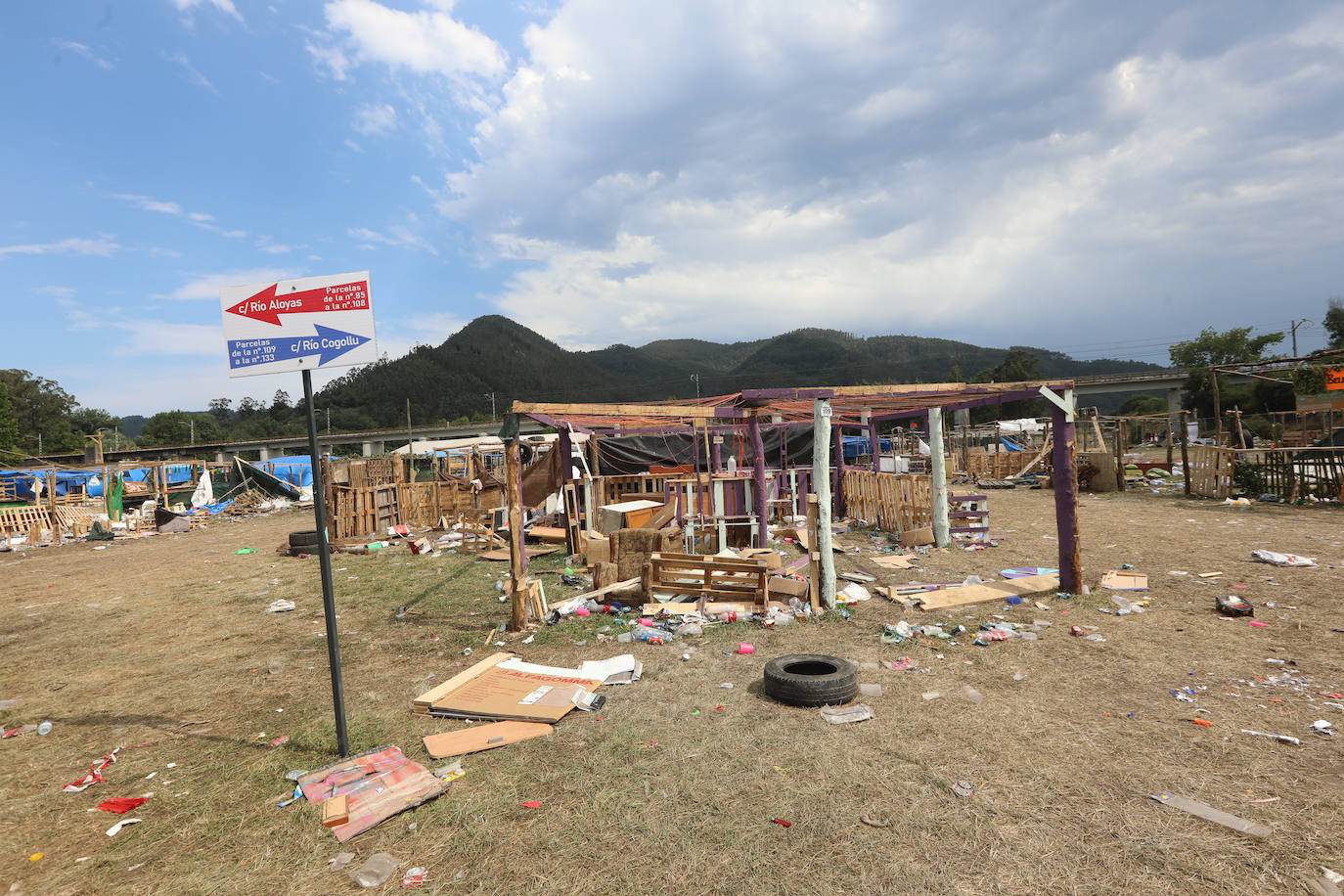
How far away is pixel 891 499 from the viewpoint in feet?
41.0

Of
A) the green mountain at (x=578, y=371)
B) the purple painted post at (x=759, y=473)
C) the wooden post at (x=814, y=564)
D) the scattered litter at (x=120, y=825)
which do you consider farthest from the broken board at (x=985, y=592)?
the green mountain at (x=578, y=371)

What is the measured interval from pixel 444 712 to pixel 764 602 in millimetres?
3830

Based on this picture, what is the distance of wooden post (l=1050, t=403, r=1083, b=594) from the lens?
7.25m

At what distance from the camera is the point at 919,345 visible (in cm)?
12900

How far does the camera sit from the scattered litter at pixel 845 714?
4412 mm

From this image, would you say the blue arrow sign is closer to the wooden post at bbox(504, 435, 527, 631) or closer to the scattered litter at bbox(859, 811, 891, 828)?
the wooden post at bbox(504, 435, 527, 631)

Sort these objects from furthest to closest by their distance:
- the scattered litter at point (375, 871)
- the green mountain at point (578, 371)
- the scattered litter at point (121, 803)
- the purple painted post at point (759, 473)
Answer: the green mountain at point (578, 371) → the purple painted post at point (759, 473) → the scattered litter at point (121, 803) → the scattered litter at point (375, 871)

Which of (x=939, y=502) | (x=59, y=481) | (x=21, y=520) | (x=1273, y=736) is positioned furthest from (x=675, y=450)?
(x=59, y=481)

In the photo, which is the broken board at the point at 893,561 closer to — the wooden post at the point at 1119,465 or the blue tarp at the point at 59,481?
the wooden post at the point at 1119,465

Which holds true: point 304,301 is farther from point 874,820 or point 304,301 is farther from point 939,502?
point 939,502

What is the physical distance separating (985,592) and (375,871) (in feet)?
23.1

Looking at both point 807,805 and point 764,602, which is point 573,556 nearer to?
point 764,602

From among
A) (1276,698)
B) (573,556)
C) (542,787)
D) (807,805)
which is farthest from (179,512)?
(1276,698)

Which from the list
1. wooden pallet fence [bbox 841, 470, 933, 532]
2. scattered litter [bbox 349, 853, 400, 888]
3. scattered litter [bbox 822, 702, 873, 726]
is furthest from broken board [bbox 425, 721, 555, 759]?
wooden pallet fence [bbox 841, 470, 933, 532]
